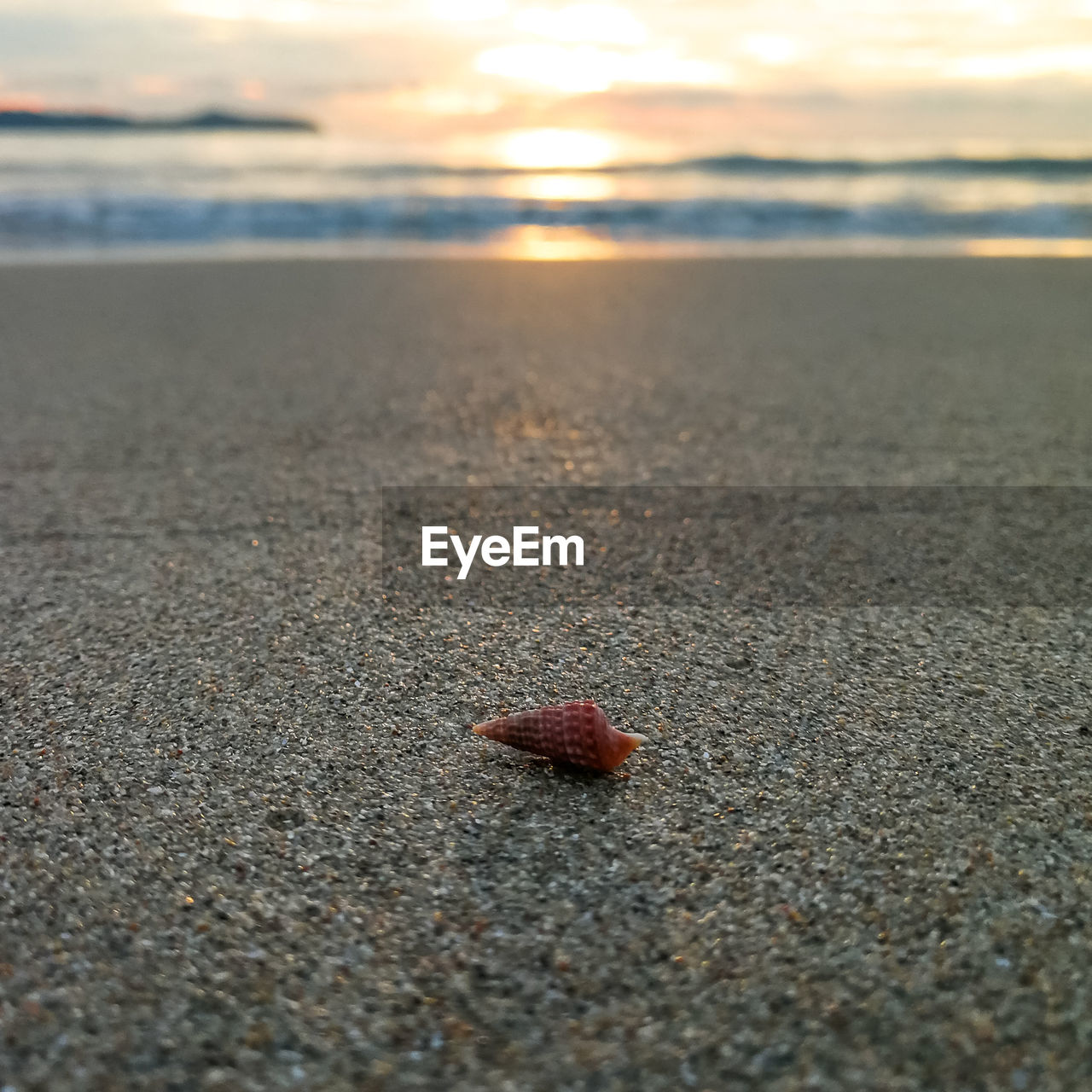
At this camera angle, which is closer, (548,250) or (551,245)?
(548,250)

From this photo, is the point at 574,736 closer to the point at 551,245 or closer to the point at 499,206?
the point at 551,245

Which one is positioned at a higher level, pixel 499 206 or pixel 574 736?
pixel 499 206

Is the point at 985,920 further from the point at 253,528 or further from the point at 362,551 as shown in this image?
the point at 253,528

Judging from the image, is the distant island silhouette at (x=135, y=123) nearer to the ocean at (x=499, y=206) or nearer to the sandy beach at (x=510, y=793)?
the ocean at (x=499, y=206)

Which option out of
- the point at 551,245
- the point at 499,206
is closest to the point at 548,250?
the point at 551,245

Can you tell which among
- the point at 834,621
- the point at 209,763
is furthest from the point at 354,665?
the point at 834,621

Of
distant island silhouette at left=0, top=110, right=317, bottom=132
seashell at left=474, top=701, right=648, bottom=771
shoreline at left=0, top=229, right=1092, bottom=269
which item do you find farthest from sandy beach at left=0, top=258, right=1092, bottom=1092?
distant island silhouette at left=0, top=110, right=317, bottom=132
